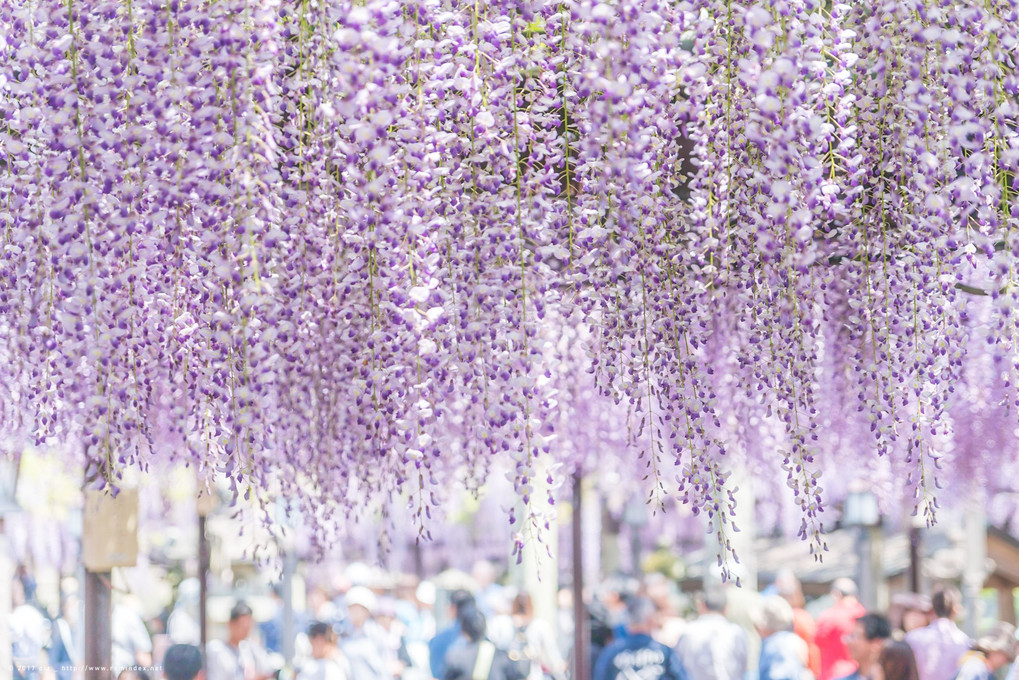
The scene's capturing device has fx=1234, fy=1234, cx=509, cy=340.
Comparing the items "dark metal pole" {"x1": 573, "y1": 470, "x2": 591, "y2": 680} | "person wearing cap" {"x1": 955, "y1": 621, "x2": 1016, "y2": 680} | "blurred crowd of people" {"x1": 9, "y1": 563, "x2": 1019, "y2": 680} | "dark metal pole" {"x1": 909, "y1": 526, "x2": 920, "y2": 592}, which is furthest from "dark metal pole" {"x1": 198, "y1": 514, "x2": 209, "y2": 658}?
"dark metal pole" {"x1": 909, "y1": 526, "x2": 920, "y2": 592}

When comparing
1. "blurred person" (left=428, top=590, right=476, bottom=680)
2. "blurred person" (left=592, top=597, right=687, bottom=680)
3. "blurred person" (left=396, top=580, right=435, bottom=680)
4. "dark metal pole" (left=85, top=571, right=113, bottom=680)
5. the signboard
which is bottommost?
"blurred person" (left=396, top=580, right=435, bottom=680)

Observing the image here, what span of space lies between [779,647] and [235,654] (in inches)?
110

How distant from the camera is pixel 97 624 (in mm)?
5047

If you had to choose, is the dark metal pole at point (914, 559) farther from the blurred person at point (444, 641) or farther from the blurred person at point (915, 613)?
the blurred person at point (444, 641)

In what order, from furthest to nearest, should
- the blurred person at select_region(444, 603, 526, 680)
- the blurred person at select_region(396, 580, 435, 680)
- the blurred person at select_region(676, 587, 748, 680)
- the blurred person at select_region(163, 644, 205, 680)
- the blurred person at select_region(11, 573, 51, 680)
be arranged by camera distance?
1. the blurred person at select_region(396, 580, 435, 680)
2. the blurred person at select_region(11, 573, 51, 680)
3. the blurred person at select_region(676, 587, 748, 680)
4. the blurred person at select_region(444, 603, 526, 680)
5. the blurred person at select_region(163, 644, 205, 680)

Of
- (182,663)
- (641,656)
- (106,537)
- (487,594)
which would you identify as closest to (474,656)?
(641,656)

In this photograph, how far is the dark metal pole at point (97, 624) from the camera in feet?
16.4

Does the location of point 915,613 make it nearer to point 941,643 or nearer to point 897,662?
point 941,643

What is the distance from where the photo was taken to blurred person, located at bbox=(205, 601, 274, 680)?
632 cm

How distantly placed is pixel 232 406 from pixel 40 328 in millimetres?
655

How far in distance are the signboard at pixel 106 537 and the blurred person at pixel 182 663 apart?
45cm

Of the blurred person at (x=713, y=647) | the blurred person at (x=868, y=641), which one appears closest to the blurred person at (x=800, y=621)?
the blurred person at (x=713, y=647)

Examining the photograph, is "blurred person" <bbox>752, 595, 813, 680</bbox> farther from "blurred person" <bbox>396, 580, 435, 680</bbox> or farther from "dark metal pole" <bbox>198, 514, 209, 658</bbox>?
"dark metal pole" <bbox>198, 514, 209, 658</bbox>

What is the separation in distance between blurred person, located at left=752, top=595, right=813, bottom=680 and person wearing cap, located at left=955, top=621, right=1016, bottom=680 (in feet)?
2.66
